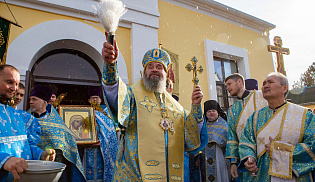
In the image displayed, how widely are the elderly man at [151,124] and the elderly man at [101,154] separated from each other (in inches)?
88.6

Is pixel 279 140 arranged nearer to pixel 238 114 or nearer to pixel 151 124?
pixel 238 114

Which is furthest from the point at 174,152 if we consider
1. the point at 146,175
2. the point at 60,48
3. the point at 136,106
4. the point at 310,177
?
the point at 60,48

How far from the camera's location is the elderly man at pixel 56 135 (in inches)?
166

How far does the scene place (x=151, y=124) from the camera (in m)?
2.95

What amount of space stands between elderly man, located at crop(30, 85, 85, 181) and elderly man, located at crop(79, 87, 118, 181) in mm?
464

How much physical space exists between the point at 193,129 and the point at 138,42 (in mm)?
3888

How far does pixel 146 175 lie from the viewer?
267cm

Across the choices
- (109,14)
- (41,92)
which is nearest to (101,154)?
(41,92)

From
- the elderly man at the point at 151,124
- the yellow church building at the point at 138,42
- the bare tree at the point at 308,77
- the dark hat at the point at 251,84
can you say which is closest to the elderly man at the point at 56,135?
the yellow church building at the point at 138,42

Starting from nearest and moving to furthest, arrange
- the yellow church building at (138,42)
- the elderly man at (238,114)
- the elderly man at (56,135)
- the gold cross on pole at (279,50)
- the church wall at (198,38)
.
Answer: the elderly man at (238,114), the elderly man at (56,135), the yellow church building at (138,42), the church wall at (198,38), the gold cross on pole at (279,50)

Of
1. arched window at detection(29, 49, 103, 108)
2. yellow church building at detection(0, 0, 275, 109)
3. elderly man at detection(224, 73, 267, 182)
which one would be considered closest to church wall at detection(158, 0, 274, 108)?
yellow church building at detection(0, 0, 275, 109)

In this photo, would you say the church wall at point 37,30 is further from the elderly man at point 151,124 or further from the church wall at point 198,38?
the elderly man at point 151,124

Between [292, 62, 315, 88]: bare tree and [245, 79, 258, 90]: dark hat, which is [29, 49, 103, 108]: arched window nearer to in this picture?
[245, 79, 258, 90]: dark hat

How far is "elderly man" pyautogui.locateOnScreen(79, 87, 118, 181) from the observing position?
5.01 m
